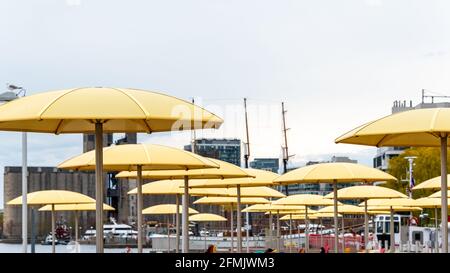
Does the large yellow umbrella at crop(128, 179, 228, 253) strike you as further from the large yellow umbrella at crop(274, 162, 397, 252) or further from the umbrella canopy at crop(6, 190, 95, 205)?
the large yellow umbrella at crop(274, 162, 397, 252)

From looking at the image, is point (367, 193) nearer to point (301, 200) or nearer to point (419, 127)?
point (301, 200)

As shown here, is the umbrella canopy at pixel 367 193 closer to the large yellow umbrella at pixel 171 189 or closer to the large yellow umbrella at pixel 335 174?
the large yellow umbrella at pixel 171 189

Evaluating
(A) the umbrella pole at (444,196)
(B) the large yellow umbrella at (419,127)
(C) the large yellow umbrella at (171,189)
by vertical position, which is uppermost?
(B) the large yellow umbrella at (419,127)

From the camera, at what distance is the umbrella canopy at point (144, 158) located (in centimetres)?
1689

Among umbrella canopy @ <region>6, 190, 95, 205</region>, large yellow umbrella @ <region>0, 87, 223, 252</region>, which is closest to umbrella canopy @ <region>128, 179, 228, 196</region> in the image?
umbrella canopy @ <region>6, 190, 95, 205</region>

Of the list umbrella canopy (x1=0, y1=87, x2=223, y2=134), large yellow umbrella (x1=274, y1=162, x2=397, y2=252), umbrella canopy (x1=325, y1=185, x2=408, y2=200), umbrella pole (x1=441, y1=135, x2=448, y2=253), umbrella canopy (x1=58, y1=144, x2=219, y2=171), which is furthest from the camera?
umbrella canopy (x1=325, y1=185, x2=408, y2=200)

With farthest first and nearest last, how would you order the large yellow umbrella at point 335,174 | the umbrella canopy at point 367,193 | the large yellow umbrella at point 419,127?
the umbrella canopy at point 367,193 < the large yellow umbrella at point 335,174 < the large yellow umbrella at point 419,127

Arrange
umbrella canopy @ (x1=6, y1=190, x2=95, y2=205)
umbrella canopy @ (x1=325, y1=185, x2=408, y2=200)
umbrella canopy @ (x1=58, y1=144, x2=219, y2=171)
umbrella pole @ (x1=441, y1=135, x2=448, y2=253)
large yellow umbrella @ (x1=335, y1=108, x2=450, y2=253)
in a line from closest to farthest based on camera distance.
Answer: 1. large yellow umbrella @ (x1=335, y1=108, x2=450, y2=253)
2. umbrella pole @ (x1=441, y1=135, x2=448, y2=253)
3. umbrella canopy @ (x1=58, y1=144, x2=219, y2=171)
4. umbrella canopy @ (x1=325, y1=185, x2=408, y2=200)
5. umbrella canopy @ (x1=6, y1=190, x2=95, y2=205)

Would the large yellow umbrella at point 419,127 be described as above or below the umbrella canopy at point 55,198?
above

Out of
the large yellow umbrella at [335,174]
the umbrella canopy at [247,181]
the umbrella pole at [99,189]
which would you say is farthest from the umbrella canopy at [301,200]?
the umbrella pole at [99,189]

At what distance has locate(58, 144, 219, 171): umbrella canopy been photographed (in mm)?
16892

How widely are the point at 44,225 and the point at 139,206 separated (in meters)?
123
